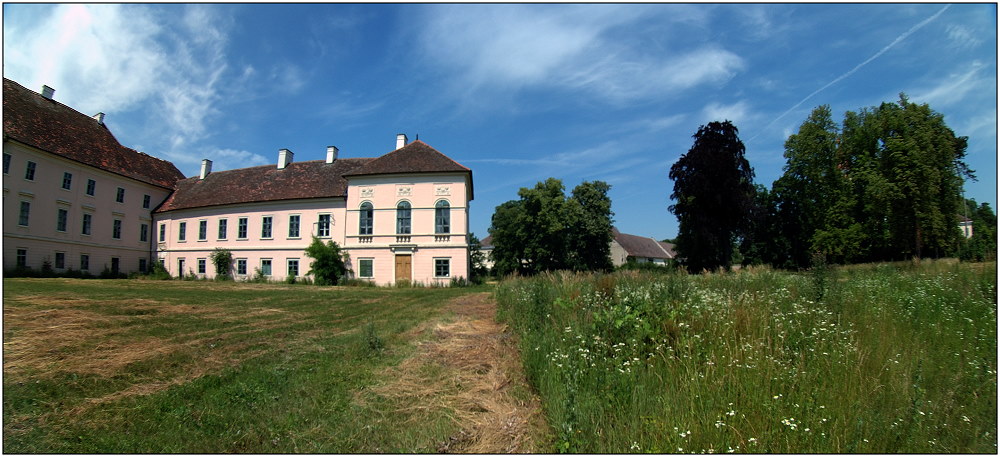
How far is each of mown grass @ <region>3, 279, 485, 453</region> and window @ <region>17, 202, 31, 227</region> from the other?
91.0 ft

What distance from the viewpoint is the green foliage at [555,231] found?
42.4 meters

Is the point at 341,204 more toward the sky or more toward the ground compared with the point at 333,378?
more toward the sky

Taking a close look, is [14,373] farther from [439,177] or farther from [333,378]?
[439,177]

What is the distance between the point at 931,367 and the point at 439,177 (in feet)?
92.6

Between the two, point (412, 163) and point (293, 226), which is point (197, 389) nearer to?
point (412, 163)

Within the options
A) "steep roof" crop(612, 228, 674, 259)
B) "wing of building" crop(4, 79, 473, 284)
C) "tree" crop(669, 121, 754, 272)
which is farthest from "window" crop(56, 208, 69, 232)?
"steep roof" crop(612, 228, 674, 259)

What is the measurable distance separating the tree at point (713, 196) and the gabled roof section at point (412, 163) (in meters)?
20.0

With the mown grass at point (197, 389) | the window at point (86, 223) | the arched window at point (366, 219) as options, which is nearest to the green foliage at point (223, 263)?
the window at point (86, 223)

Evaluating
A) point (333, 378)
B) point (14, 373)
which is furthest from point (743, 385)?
point (14, 373)

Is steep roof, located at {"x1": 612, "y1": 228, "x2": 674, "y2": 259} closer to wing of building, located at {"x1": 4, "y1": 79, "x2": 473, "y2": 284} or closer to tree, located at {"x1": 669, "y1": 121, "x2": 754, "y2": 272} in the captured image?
tree, located at {"x1": 669, "y1": 121, "x2": 754, "y2": 272}

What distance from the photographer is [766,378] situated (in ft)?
11.4

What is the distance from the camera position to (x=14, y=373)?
5.08 meters

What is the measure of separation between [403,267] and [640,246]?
57244mm

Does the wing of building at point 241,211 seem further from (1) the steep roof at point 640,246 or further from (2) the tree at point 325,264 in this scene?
(1) the steep roof at point 640,246
